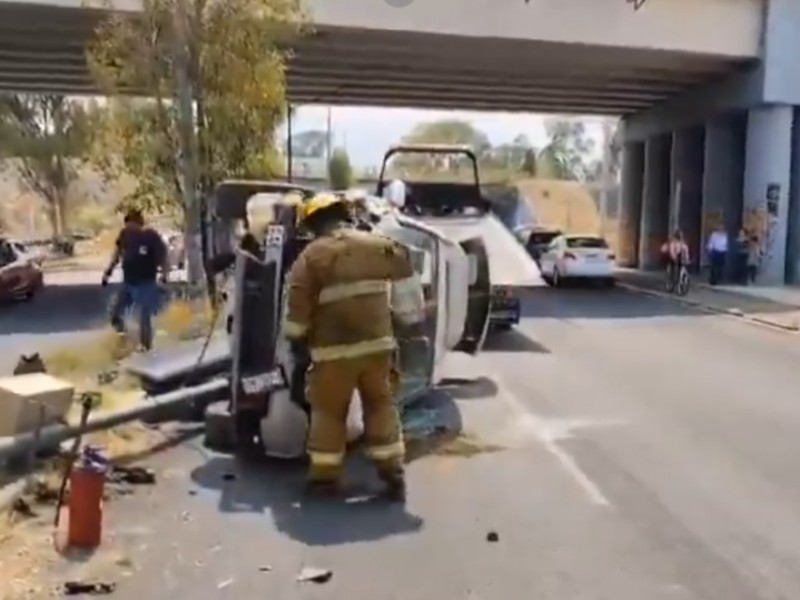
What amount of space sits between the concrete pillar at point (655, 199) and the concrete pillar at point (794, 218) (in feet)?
30.6

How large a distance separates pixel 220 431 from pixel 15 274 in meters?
18.4

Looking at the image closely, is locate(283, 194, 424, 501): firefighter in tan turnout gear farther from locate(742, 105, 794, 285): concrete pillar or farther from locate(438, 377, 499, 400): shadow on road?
locate(742, 105, 794, 285): concrete pillar

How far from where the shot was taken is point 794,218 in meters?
31.8

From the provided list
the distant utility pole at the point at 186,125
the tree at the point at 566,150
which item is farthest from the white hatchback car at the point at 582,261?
the tree at the point at 566,150

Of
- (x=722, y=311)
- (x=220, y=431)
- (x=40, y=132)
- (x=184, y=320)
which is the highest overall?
(x=40, y=132)

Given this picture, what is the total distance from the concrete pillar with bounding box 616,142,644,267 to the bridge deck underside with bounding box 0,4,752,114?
3047mm

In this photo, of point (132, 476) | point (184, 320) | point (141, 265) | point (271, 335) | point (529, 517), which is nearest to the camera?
point (529, 517)

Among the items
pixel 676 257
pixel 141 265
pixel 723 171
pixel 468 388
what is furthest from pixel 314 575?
pixel 723 171

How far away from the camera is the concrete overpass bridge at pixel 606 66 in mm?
26781

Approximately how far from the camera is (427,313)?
1031 centimetres

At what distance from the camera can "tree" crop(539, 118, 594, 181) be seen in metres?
107

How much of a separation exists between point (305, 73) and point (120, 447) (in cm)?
2502

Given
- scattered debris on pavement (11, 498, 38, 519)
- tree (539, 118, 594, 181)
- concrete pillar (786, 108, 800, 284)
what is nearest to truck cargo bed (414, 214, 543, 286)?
scattered debris on pavement (11, 498, 38, 519)

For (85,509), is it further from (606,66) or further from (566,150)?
(566,150)
